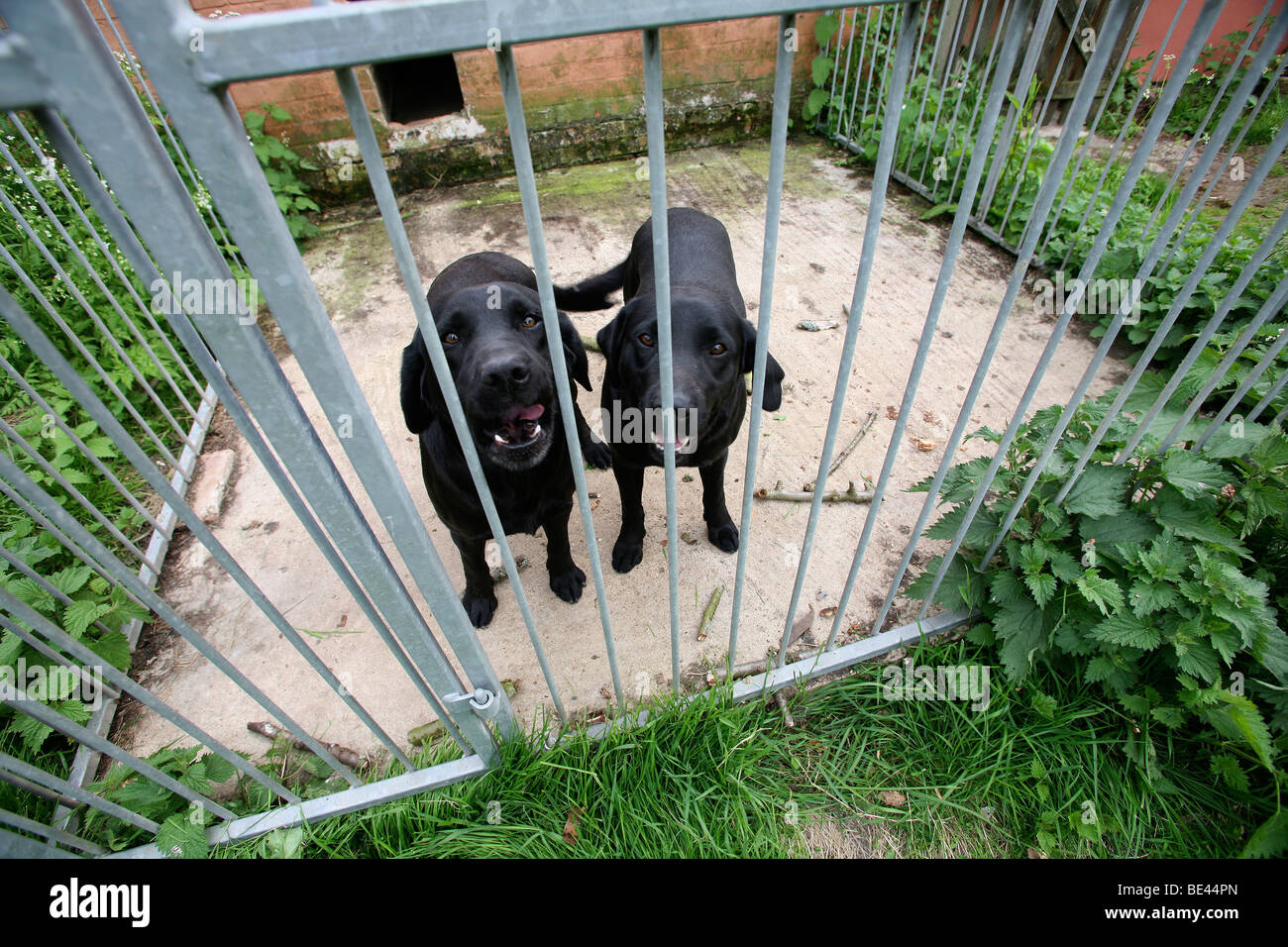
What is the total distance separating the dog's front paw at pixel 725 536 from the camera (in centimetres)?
270

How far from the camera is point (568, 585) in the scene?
2.53m

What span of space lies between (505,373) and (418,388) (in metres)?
0.51

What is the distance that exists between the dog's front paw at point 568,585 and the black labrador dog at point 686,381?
206 mm

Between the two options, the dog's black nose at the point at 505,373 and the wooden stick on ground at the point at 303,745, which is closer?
the dog's black nose at the point at 505,373

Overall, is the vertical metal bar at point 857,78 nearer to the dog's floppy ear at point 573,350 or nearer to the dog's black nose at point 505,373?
the dog's floppy ear at point 573,350

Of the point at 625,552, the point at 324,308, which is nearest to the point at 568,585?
the point at 625,552

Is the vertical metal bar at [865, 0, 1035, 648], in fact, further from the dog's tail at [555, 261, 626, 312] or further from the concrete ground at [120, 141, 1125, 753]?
the dog's tail at [555, 261, 626, 312]

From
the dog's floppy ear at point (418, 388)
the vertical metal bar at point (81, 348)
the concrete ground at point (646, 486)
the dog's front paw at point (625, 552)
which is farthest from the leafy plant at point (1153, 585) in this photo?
the vertical metal bar at point (81, 348)

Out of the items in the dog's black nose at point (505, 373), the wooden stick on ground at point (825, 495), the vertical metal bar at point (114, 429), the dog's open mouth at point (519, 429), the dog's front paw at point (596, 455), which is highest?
the vertical metal bar at point (114, 429)

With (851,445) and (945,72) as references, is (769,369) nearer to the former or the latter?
(851,445)

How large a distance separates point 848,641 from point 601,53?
6458mm

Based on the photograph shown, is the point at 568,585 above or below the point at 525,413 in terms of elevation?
below
